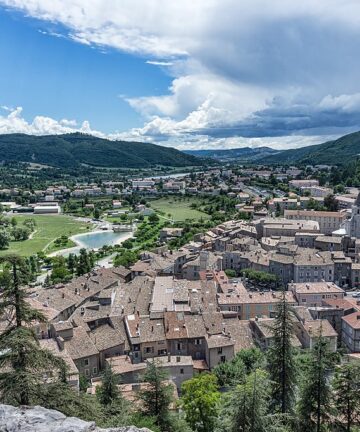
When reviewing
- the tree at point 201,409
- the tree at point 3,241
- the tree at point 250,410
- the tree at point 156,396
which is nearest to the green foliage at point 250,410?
the tree at point 250,410

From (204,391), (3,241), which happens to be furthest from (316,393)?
(3,241)

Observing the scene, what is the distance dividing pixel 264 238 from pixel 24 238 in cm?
5559

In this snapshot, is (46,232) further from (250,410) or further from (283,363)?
(250,410)

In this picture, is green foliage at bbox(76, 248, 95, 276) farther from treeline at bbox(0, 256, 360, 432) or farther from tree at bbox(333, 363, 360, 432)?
tree at bbox(333, 363, 360, 432)

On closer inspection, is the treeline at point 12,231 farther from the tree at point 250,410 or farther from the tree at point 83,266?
the tree at point 250,410

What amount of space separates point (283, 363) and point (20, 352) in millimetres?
10788

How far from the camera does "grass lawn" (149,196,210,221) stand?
360 feet

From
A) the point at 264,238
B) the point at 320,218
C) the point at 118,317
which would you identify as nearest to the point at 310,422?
the point at 118,317

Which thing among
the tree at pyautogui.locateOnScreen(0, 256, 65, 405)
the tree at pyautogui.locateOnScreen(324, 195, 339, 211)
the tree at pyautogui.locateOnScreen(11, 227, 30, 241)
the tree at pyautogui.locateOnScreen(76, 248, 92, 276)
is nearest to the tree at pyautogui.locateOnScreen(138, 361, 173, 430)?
the tree at pyautogui.locateOnScreen(0, 256, 65, 405)

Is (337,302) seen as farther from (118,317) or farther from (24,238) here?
(24,238)

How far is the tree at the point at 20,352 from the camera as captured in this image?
9.54 meters

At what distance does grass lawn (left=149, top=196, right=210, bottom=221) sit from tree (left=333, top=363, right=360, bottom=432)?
8612 cm

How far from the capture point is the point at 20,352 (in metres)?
9.95

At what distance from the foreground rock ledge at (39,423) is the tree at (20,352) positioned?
2.30 meters
